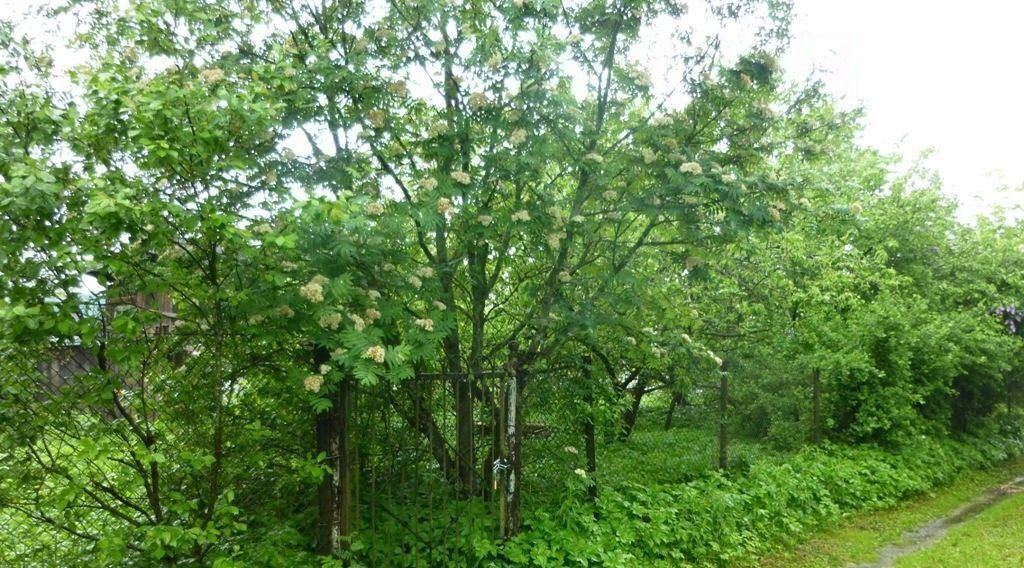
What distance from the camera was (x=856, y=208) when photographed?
4949mm

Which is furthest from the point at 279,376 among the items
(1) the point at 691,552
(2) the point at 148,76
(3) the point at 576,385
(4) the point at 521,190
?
(1) the point at 691,552

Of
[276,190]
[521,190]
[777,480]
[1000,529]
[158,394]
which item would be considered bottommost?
[1000,529]

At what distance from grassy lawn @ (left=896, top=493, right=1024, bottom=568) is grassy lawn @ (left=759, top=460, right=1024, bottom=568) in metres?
0.03

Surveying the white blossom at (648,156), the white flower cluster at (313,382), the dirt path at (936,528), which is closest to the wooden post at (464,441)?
the white flower cluster at (313,382)

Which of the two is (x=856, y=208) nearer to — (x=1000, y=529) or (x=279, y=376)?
(x=279, y=376)

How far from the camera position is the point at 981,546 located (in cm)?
667

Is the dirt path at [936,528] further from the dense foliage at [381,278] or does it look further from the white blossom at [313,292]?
the white blossom at [313,292]

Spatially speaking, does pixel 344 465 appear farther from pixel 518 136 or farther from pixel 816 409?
pixel 816 409

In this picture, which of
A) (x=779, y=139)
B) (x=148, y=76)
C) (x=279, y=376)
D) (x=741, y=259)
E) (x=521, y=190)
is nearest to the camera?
(x=148, y=76)

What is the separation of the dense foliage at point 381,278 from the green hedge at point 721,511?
4cm

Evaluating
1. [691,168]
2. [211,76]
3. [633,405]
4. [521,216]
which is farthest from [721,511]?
[211,76]

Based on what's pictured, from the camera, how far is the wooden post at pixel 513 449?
15.9 ft

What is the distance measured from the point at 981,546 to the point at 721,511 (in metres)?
2.79

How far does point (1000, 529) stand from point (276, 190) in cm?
819
